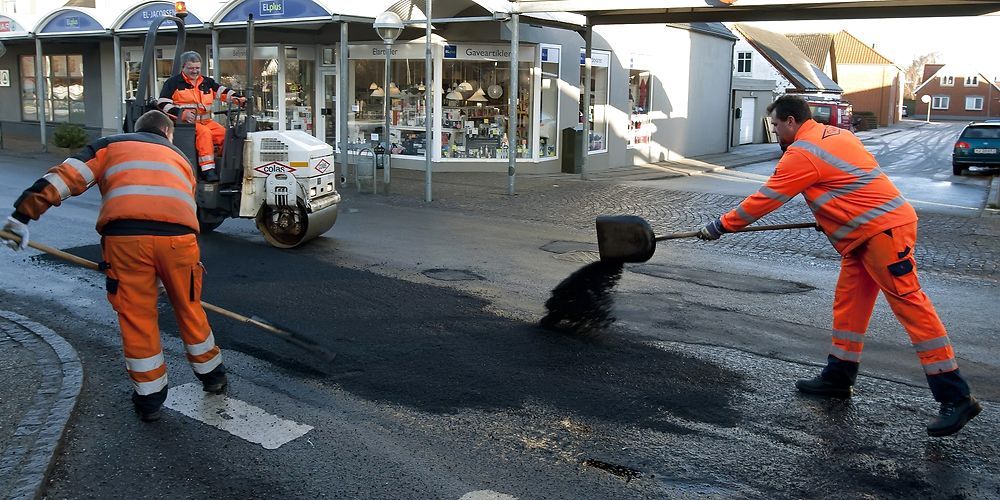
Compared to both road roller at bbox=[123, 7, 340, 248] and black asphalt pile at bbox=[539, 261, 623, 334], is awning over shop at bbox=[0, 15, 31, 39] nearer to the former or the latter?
road roller at bbox=[123, 7, 340, 248]

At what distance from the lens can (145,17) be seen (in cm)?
2058

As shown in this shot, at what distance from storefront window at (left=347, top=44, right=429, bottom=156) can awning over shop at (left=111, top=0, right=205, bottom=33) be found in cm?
359

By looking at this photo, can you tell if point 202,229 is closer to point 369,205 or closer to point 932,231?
point 369,205

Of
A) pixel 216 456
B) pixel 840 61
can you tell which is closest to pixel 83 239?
pixel 216 456

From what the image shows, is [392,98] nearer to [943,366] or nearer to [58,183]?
[58,183]

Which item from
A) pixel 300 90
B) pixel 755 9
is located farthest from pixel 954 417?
pixel 300 90

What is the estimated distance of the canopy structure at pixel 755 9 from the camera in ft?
46.1

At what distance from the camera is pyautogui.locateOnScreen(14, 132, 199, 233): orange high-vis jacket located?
4914mm

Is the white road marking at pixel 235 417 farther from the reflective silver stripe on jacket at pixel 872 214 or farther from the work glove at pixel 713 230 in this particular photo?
the reflective silver stripe on jacket at pixel 872 214

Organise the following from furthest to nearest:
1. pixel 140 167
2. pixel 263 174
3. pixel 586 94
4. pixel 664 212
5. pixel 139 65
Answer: pixel 139 65 < pixel 586 94 < pixel 664 212 < pixel 263 174 < pixel 140 167

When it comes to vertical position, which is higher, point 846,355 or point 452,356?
point 846,355

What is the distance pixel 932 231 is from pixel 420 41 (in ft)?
36.7

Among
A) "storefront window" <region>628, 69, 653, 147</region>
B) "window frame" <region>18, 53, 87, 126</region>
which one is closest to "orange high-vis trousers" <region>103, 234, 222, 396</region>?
"storefront window" <region>628, 69, 653, 147</region>

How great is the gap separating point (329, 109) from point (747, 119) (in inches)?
880
